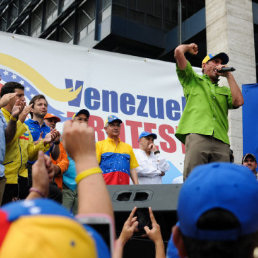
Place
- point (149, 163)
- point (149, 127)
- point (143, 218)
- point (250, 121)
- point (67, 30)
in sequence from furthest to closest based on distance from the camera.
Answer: point (67, 30), point (149, 127), point (250, 121), point (149, 163), point (143, 218)

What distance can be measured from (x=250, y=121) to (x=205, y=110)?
2537mm

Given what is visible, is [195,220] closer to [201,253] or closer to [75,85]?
[201,253]

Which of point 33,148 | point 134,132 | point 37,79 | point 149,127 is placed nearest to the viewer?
point 33,148

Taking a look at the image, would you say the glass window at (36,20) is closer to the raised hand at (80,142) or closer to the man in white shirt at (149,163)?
the man in white shirt at (149,163)

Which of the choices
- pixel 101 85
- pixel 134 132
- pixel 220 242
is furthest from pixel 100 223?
pixel 101 85

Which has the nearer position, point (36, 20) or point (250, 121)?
point (250, 121)

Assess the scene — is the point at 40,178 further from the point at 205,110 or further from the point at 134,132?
the point at 134,132

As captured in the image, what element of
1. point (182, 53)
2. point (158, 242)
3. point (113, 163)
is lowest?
point (158, 242)

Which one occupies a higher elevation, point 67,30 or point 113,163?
point 67,30

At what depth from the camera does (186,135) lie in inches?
149

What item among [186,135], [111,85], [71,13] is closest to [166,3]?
[71,13]

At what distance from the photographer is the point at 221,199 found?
3.41ft

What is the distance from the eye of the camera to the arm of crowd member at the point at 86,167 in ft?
3.85

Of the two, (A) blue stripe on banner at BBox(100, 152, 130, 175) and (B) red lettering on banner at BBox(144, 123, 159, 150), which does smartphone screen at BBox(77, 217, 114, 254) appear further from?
(B) red lettering on banner at BBox(144, 123, 159, 150)
